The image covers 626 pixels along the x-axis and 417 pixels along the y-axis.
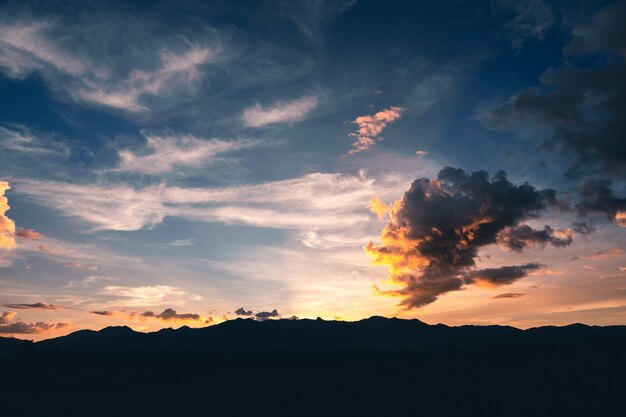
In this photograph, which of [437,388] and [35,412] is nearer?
[35,412]

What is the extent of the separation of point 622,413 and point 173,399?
133506mm

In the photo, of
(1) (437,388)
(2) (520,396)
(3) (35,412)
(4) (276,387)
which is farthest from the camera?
(4) (276,387)

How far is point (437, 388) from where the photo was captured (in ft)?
477

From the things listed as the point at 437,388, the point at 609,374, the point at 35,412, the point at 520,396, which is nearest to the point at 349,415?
the point at 437,388

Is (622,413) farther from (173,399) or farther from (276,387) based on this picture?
(173,399)

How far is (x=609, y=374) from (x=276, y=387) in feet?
447

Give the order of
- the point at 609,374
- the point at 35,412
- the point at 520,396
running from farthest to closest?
the point at 609,374, the point at 520,396, the point at 35,412

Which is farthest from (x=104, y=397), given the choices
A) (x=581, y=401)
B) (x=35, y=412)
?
(x=581, y=401)

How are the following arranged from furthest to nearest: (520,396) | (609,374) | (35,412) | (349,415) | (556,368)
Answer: (556,368)
(609,374)
(520,396)
(35,412)
(349,415)

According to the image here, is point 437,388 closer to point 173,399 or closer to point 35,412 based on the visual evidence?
point 173,399

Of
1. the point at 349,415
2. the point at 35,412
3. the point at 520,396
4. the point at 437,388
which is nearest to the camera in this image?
the point at 349,415

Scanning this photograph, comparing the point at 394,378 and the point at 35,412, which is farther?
the point at 394,378

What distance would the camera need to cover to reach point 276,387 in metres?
156

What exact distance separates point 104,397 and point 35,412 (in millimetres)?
28874
